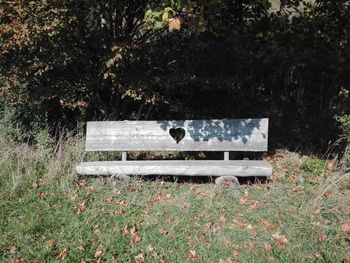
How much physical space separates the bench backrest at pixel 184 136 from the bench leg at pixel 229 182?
22.9 inches

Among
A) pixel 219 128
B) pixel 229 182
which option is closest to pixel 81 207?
pixel 229 182

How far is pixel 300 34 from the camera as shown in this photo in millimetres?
6652

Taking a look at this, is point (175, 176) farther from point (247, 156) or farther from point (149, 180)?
point (247, 156)

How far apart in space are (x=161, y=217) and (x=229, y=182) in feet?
3.92

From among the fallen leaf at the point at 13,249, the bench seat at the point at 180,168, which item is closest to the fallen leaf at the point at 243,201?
the bench seat at the point at 180,168

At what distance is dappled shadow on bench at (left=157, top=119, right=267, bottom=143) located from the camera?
5.67 metres

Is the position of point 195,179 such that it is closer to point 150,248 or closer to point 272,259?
point 150,248

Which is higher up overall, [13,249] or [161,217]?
[161,217]

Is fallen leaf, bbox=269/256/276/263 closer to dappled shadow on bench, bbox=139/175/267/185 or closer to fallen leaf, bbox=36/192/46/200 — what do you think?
dappled shadow on bench, bbox=139/175/267/185

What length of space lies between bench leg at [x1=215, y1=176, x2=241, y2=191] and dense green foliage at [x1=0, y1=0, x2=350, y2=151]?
4.99 ft

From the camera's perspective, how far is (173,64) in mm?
6516

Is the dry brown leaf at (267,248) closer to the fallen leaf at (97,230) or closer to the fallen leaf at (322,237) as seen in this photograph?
the fallen leaf at (322,237)

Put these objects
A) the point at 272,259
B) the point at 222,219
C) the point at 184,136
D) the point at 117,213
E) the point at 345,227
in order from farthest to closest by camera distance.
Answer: the point at 184,136
the point at 117,213
the point at 222,219
the point at 345,227
the point at 272,259

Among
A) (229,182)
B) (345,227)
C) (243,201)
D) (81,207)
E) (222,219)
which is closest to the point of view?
(345,227)
